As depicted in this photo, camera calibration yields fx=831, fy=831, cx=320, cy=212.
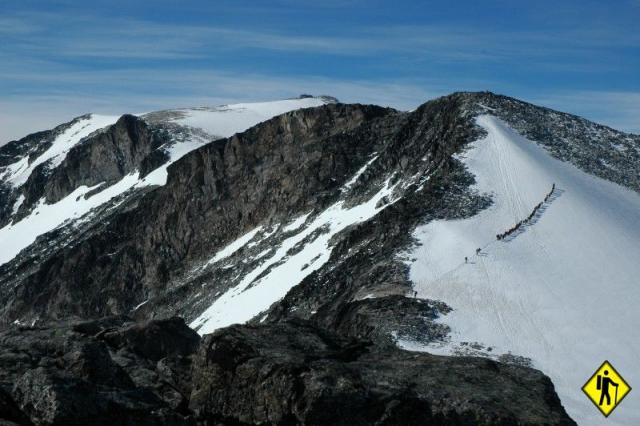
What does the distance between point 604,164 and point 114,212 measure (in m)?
70.9

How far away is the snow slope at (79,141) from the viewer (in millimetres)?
134750

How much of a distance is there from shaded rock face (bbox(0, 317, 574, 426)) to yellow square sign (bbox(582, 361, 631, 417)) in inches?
32.3

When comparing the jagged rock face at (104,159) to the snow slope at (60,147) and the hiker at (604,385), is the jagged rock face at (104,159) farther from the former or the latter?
the hiker at (604,385)

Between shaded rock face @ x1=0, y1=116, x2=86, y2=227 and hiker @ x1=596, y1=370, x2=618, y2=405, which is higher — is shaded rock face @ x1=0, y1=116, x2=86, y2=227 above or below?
above

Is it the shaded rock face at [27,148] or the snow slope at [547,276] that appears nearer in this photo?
the snow slope at [547,276]

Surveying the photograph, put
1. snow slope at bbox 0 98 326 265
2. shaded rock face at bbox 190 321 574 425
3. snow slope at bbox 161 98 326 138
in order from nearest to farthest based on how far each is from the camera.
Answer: shaded rock face at bbox 190 321 574 425 → snow slope at bbox 0 98 326 265 → snow slope at bbox 161 98 326 138

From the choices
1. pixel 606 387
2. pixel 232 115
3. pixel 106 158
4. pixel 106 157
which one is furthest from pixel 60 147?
pixel 606 387

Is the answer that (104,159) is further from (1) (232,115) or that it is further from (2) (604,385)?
(2) (604,385)

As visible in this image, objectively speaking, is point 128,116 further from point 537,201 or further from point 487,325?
point 487,325

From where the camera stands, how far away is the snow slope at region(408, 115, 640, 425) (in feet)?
123

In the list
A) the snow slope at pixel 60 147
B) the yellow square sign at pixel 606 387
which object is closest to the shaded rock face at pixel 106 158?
the snow slope at pixel 60 147

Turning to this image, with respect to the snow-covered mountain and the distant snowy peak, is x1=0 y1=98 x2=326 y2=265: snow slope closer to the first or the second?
the distant snowy peak

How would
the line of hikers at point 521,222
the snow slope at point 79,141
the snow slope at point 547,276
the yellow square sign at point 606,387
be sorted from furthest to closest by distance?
the snow slope at point 79,141
the line of hikers at point 521,222
the snow slope at point 547,276
the yellow square sign at point 606,387

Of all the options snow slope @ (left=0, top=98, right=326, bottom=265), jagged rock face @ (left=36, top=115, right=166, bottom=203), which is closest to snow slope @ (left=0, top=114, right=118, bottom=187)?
snow slope @ (left=0, top=98, right=326, bottom=265)
